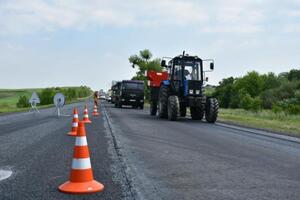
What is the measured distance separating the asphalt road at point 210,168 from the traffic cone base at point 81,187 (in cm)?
52

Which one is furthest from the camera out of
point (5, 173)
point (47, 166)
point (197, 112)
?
point (197, 112)

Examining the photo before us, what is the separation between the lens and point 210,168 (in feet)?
28.0

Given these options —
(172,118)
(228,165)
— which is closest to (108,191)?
(228,165)

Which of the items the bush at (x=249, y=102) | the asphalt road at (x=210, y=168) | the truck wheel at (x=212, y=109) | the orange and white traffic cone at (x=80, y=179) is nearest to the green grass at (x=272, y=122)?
the truck wheel at (x=212, y=109)

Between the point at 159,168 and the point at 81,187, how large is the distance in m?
2.68

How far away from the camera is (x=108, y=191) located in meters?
6.05

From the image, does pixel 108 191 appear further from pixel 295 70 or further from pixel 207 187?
pixel 295 70

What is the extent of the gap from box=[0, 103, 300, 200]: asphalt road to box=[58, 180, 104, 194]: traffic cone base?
0.09m

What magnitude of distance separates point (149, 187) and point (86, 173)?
955 mm

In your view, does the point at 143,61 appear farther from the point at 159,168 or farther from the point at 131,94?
the point at 159,168

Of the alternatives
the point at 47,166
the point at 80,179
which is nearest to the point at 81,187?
the point at 80,179

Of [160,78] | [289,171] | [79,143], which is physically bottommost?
[289,171]

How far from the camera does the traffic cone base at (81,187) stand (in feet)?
19.3

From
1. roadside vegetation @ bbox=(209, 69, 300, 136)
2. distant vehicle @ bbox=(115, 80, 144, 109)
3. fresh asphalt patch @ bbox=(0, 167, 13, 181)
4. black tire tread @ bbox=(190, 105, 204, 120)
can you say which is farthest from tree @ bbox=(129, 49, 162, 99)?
fresh asphalt patch @ bbox=(0, 167, 13, 181)
